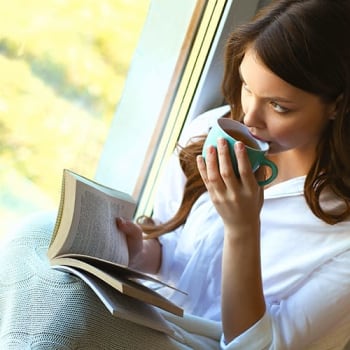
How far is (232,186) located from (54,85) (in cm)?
56

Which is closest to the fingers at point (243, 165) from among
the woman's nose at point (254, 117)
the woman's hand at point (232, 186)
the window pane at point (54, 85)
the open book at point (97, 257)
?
the woman's hand at point (232, 186)

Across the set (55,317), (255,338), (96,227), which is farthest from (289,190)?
(55,317)

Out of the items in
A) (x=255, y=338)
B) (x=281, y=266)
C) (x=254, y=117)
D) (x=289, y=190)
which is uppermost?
(x=254, y=117)

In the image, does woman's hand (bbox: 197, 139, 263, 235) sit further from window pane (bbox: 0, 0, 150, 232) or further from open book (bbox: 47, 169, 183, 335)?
window pane (bbox: 0, 0, 150, 232)

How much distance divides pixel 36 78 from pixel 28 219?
34 centimetres

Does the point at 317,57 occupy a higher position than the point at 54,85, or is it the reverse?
the point at 317,57

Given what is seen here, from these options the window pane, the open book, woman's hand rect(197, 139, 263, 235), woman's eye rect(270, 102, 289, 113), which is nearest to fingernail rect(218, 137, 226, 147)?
woman's hand rect(197, 139, 263, 235)

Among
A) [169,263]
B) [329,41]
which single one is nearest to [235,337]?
[169,263]

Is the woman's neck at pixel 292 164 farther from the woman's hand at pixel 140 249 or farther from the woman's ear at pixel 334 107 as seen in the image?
the woman's hand at pixel 140 249

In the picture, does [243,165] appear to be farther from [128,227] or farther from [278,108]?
[128,227]

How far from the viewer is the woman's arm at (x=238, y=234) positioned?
3.43 ft

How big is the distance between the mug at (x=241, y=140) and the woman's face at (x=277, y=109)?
0.09 feet

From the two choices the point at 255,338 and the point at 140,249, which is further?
the point at 140,249

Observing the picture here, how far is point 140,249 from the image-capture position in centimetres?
132
